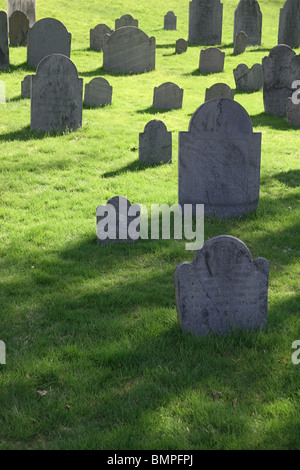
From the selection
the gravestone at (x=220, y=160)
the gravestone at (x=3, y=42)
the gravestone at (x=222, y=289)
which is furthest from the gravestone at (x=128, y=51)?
the gravestone at (x=222, y=289)

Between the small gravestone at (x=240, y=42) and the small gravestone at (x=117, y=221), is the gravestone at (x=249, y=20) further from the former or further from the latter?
the small gravestone at (x=117, y=221)

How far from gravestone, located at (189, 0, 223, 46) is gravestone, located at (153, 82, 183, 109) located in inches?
427

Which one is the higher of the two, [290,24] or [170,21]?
[290,24]

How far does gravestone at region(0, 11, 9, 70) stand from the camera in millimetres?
14625

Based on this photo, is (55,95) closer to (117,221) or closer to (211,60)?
(117,221)

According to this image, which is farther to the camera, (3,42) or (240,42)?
(240,42)

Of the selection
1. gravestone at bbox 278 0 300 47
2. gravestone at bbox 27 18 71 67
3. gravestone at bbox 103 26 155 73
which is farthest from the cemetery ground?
gravestone at bbox 278 0 300 47

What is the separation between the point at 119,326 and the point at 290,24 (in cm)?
2123

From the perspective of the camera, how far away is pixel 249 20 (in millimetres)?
23734

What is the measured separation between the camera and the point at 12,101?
42.5ft

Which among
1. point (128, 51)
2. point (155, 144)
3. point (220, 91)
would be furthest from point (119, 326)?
point (128, 51)

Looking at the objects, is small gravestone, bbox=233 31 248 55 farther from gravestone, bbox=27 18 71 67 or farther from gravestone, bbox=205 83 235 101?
gravestone, bbox=205 83 235 101

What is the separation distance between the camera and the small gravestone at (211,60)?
18.7 metres

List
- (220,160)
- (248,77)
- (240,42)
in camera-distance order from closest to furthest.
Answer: (220,160), (248,77), (240,42)
